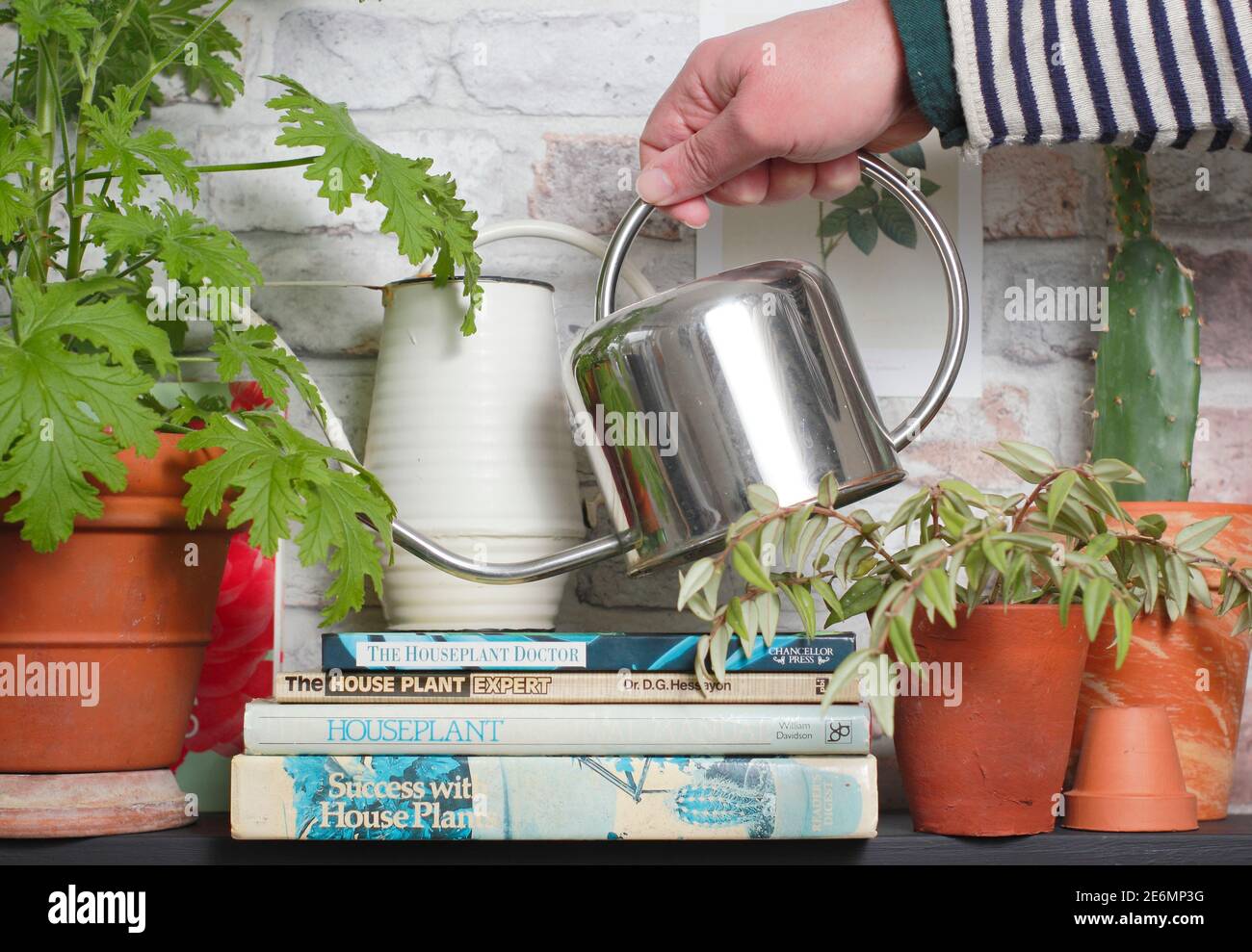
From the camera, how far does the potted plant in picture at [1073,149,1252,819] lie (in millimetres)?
727

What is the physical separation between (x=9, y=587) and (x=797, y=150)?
1.85 ft

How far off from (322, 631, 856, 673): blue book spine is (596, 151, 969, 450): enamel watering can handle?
0.73 ft

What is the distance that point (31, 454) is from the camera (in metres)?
0.58

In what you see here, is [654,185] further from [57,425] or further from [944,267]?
[57,425]

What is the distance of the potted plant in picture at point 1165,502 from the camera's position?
727 mm

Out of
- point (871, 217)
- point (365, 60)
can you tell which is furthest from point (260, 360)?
point (871, 217)

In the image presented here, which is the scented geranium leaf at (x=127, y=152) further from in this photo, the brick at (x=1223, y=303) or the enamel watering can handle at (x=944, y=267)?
the brick at (x=1223, y=303)

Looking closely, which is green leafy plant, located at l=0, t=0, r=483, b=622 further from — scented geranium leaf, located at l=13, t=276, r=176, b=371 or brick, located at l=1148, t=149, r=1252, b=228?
brick, located at l=1148, t=149, r=1252, b=228

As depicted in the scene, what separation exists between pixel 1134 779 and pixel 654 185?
0.49m

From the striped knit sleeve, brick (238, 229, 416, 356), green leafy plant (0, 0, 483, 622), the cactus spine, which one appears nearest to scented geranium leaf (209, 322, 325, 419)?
green leafy plant (0, 0, 483, 622)

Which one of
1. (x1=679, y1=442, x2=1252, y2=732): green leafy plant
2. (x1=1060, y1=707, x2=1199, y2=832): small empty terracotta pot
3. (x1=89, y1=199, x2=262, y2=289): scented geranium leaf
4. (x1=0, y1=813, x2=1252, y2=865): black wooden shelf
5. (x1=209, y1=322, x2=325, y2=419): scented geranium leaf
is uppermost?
(x1=89, y1=199, x2=262, y2=289): scented geranium leaf

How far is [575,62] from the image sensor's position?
3.19 ft
